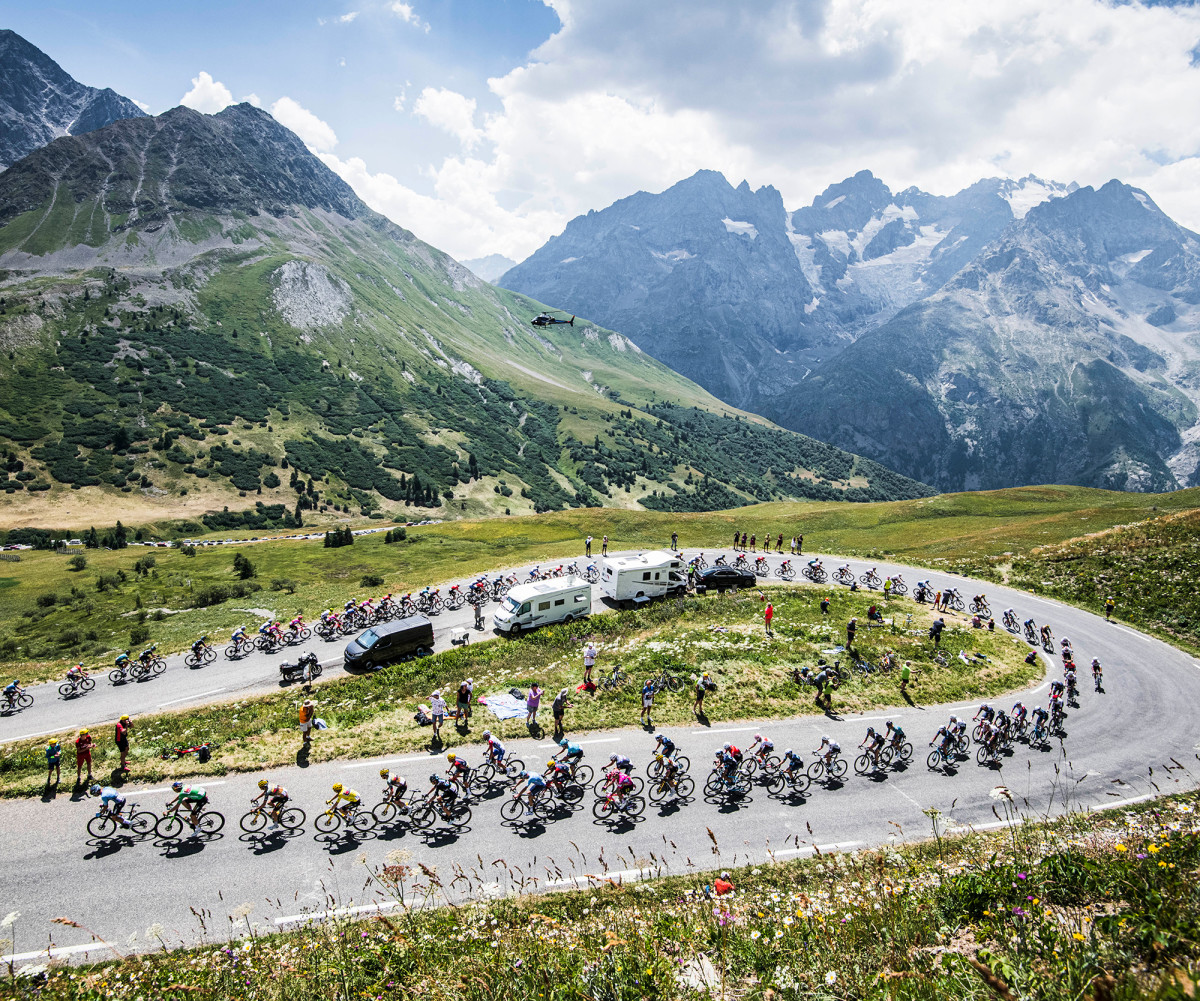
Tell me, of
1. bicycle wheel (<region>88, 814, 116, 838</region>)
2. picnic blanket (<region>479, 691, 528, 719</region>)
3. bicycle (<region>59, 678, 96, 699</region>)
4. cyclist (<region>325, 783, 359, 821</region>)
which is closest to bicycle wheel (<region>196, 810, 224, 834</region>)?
bicycle wheel (<region>88, 814, 116, 838</region>)

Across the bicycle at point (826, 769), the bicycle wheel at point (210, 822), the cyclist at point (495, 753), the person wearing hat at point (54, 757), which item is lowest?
the bicycle at point (826, 769)

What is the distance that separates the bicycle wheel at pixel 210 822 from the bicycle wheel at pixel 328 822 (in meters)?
3.25

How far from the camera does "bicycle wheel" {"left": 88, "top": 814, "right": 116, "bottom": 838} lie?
18020 mm

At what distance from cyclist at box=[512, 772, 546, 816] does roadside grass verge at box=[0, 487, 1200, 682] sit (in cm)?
3166

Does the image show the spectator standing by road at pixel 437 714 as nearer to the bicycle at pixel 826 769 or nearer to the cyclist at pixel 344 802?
the cyclist at pixel 344 802

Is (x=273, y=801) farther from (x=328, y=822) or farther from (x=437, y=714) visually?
(x=437, y=714)

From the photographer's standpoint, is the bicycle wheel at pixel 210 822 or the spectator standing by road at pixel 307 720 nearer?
the bicycle wheel at pixel 210 822

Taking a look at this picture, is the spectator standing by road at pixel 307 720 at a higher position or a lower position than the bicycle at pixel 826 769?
higher

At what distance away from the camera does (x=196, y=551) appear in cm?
7181

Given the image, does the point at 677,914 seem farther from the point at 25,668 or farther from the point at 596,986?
the point at 25,668

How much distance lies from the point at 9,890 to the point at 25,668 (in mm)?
28085

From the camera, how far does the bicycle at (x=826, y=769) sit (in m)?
22.0

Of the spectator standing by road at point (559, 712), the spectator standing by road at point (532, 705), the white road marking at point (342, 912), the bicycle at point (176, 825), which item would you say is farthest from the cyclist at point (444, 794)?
the bicycle at point (176, 825)

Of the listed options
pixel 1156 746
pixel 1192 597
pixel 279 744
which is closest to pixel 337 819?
pixel 279 744
